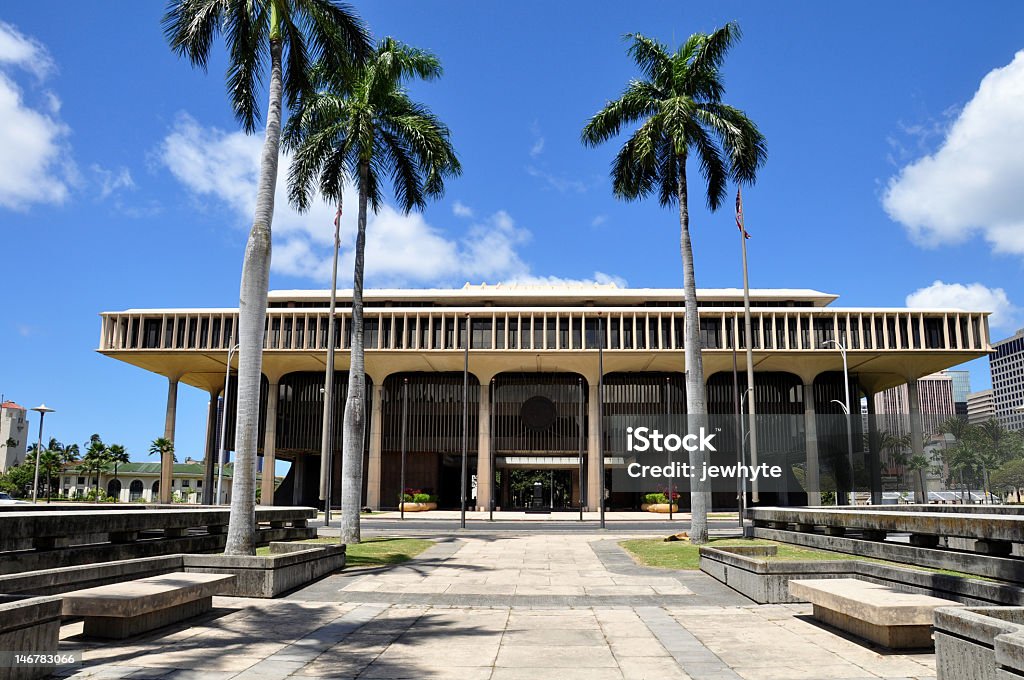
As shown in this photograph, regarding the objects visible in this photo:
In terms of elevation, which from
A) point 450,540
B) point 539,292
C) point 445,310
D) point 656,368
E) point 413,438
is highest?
point 539,292

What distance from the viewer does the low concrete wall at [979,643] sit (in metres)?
5.49

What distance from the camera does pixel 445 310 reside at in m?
55.1

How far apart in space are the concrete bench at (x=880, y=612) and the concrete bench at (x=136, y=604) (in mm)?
8346

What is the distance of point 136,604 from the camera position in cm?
868

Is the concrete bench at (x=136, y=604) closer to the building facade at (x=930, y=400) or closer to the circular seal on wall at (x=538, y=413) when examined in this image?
the circular seal on wall at (x=538, y=413)

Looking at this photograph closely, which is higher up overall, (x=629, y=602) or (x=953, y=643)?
(x=953, y=643)

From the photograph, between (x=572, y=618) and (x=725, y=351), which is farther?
(x=725, y=351)

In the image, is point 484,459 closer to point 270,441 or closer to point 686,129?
point 270,441

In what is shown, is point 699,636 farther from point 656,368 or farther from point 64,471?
point 64,471

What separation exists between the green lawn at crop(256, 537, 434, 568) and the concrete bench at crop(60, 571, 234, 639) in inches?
241

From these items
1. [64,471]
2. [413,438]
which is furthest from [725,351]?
[64,471]

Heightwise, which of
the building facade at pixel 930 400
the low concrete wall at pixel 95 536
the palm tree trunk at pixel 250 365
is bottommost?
the low concrete wall at pixel 95 536

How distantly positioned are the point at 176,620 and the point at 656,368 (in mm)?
51742

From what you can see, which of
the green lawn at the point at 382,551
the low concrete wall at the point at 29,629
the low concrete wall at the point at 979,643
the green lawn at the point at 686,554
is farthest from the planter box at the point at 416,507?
the low concrete wall at the point at 979,643
